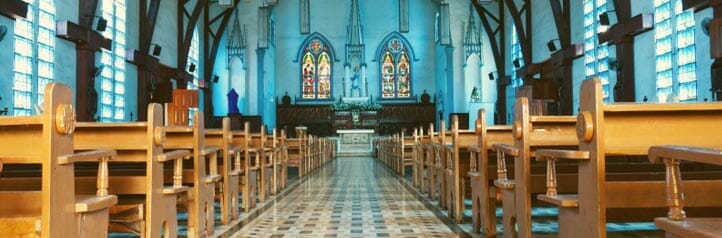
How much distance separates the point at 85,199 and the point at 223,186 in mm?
3411

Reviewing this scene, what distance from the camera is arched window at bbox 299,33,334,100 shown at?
1227 inches

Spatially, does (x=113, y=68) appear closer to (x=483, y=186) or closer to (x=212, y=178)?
(x=212, y=178)

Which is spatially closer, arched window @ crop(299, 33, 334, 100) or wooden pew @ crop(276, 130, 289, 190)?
wooden pew @ crop(276, 130, 289, 190)

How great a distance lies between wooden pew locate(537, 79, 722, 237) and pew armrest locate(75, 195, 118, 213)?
7.01ft

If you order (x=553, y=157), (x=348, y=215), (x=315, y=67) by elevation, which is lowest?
(x=348, y=215)

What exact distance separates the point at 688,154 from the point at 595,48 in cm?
1695

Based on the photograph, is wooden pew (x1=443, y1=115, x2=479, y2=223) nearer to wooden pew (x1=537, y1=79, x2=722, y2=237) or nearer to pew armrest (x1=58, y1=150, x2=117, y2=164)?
wooden pew (x1=537, y1=79, x2=722, y2=237)

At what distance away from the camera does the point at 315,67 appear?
1229 inches

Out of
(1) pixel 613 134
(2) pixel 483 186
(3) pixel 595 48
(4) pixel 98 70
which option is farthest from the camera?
(3) pixel 595 48

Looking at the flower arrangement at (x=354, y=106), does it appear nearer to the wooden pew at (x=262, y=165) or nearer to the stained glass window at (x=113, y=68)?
the stained glass window at (x=113, y=68)

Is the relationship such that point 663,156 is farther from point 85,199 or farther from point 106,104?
point 106,104

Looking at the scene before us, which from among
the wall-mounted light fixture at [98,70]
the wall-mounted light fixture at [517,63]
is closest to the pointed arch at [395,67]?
the wall-mounted light fixture at [517,63]

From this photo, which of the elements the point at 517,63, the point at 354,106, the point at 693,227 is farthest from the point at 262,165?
the point at 354,106

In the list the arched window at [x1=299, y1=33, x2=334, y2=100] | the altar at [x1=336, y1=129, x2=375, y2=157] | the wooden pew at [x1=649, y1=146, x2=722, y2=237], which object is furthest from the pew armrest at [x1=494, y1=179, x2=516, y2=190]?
the arched window at [x1=299, y1=33, x2=334, y2=100]
